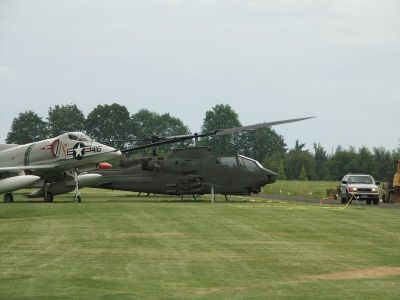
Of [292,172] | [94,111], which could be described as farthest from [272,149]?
[94,111]

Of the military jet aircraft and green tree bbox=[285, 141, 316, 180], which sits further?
green tree bbox=[285, 141, 316, 180]

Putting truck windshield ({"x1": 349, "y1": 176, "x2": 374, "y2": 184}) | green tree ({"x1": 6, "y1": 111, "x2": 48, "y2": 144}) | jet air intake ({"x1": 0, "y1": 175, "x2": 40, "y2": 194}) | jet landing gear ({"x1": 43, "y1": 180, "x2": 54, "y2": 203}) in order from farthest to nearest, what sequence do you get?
green tree ({"x1": 6, "y1": 111, "x2": 48, "y2": 144}) < truck windshield ({"x1": 349, "y1": 176, "x2": 374, "y2": 184}) < jet landing gear ({"x1": 43, "y1": 180, "x2": 54, "y2": 203}) < jet air intake ({"x1": 0, "y1": 175, "x2": 40, "y2": 194})

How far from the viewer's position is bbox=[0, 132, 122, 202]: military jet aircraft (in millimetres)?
38312

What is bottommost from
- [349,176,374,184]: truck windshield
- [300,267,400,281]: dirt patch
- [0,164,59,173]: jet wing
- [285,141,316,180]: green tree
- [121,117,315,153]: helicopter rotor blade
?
[300,267,400,281]: dirt patch

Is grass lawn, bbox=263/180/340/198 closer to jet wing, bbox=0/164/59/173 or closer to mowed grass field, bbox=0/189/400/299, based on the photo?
jet wing, bbox=0/164/59/173

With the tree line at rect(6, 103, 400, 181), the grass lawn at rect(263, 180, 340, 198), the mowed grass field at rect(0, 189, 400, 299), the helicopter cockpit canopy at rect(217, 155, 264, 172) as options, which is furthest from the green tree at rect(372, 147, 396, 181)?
the mowed grass field at rect(0, 189, 400, 299)

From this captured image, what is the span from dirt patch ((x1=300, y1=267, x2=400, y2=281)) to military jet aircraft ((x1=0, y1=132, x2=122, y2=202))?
24565 millimetres

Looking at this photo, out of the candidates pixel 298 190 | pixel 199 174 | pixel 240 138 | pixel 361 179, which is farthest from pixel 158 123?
pixel 199 174

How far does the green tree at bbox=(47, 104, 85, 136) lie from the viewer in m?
119

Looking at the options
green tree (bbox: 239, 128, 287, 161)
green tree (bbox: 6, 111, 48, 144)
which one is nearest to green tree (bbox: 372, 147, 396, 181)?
green tree (bbox: 239, 128, 287, 161)

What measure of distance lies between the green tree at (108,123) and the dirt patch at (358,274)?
352ft

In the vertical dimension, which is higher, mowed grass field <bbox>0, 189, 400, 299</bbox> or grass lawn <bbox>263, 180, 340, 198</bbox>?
grass lawn <bbox>263, 180, 340, 198</bbox>

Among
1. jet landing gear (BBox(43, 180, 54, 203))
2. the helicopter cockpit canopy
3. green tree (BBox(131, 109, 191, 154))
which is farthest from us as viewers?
green tree (BBox(131, 109, 191, 154))

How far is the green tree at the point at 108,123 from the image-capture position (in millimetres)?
123625
